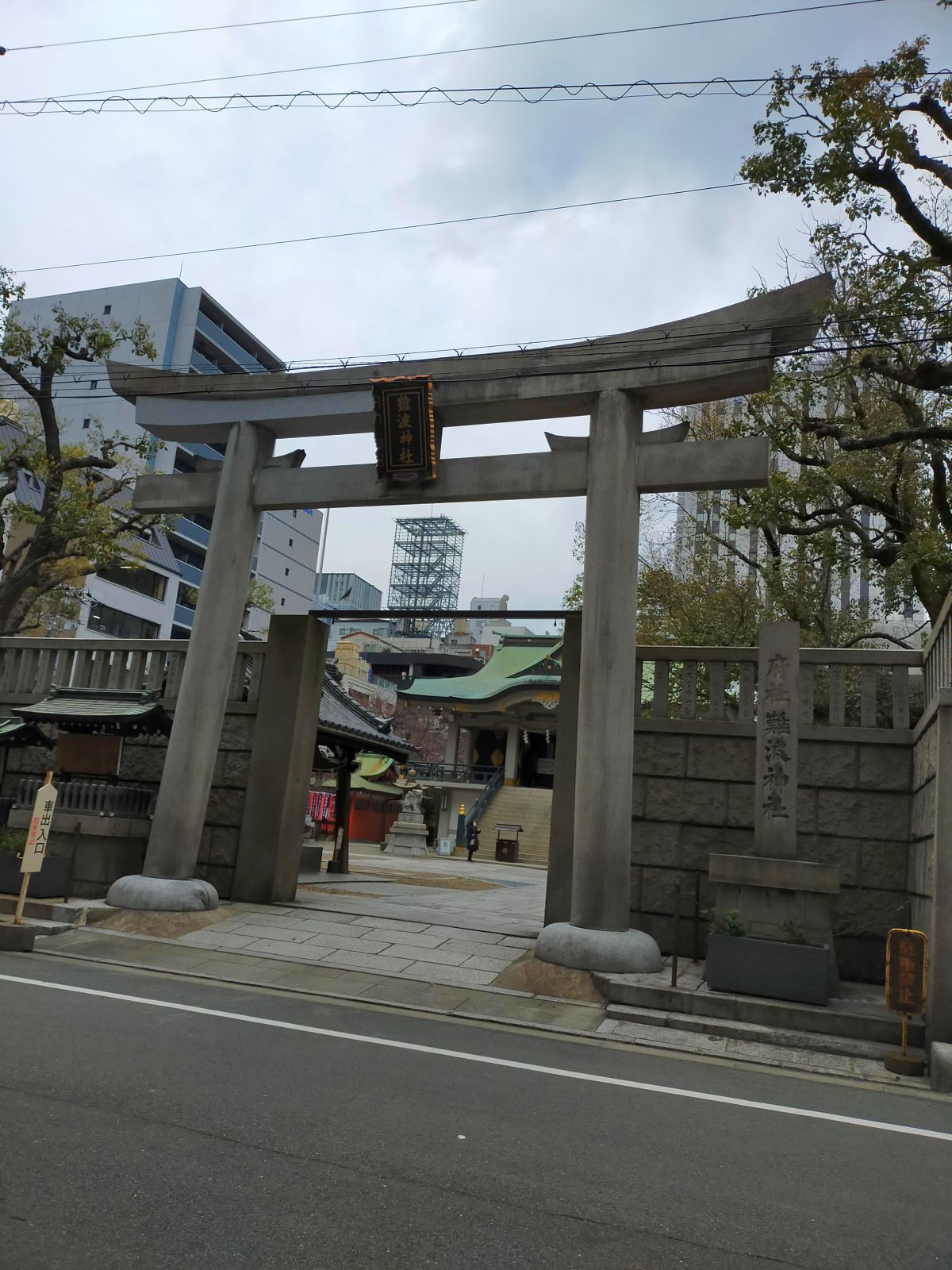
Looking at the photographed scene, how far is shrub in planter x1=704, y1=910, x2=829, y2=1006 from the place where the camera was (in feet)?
27.6

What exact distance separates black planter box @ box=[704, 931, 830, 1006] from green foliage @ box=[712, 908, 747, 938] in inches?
4.9

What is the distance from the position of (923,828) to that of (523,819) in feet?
97.6

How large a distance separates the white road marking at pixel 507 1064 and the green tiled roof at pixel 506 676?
30.7 metres

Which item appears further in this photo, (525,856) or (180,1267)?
(525,856)

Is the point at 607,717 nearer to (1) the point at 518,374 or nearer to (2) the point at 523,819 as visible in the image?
(1) the point at 518,374

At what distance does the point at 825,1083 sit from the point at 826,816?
436 cm

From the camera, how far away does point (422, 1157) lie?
432 centimetres

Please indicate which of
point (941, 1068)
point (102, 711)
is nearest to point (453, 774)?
point (102, 711)

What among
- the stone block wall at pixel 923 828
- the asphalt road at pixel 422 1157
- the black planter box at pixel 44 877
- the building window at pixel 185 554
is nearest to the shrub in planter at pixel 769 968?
the stone block wall at pixel 923 828

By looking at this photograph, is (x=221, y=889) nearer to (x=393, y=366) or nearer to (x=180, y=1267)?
(x=393, y=366)

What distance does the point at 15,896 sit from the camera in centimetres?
1157

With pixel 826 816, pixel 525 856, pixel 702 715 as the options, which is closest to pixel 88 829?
pixel 702 715

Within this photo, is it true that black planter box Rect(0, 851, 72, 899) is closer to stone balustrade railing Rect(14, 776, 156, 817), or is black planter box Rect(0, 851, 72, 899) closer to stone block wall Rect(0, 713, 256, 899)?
stone balustrade railing Rect(14, 776, 156, 817)

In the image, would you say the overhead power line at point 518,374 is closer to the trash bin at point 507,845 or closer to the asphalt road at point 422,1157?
the asphalt road at point 422,1157
